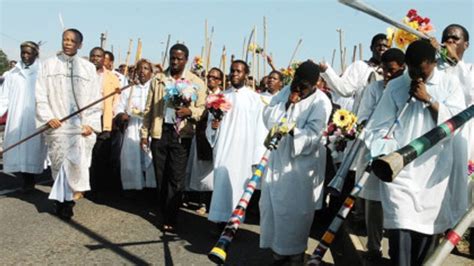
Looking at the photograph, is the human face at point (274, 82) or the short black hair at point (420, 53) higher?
the short black hair at point (420, 53)

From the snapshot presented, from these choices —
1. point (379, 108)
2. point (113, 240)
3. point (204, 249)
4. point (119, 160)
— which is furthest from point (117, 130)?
point (379, 108)

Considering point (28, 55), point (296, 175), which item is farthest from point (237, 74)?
point (28, 55)

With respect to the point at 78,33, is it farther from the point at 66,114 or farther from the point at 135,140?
the point at 135,140

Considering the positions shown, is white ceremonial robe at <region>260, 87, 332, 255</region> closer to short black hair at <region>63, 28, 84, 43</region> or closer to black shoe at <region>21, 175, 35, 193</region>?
short black hair at <region>63, 28, 84, 43</region>

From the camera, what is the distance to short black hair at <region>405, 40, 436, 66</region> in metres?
3.62

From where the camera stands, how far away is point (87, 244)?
5.33 metres

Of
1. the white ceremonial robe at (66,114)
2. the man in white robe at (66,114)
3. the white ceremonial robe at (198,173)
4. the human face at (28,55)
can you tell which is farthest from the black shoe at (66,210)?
the human face at (28,55)

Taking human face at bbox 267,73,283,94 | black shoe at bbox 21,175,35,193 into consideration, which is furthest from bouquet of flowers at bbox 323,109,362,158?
black shoe at bbox 21,175,35,193

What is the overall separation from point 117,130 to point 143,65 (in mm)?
1147

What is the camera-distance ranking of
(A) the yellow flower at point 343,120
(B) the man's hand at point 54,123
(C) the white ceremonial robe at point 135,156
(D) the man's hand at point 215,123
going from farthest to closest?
(C) the white ceremonial robe at point 135,156 → (D) the man's hand at point 215,123 → (B) the man's hand at point 54,123 → (A) the yellow flower at point 343,120

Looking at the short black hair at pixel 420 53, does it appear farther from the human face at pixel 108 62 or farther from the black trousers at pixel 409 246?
the human face at pixel 108 62

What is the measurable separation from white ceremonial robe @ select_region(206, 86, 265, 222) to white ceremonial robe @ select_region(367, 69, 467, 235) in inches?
101

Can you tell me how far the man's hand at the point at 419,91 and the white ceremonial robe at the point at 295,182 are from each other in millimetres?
1209

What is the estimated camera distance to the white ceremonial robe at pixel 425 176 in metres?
3.56
